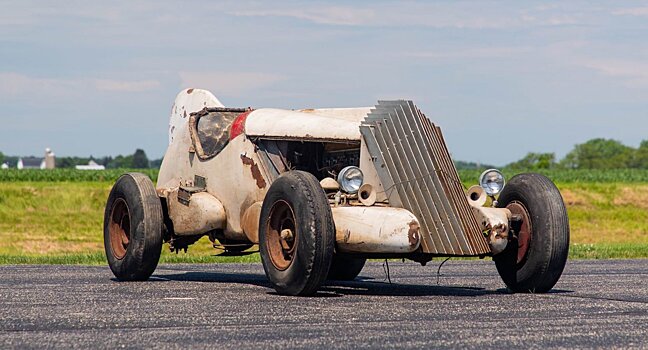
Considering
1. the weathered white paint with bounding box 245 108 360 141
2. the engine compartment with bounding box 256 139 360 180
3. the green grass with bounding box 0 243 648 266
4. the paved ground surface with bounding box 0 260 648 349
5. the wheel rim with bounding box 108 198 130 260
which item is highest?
the weathered white paint with bounding box 245 108 360 141

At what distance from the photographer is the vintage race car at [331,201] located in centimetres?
1206

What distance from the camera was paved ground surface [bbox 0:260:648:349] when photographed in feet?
28.9

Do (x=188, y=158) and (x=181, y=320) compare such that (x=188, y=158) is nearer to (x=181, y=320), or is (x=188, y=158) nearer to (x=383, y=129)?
(x=383, y=129)

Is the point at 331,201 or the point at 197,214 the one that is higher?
the point at 331,201

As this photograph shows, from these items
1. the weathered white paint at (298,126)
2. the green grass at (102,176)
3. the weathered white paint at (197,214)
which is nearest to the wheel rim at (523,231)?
the weathered white paint at (298,126)

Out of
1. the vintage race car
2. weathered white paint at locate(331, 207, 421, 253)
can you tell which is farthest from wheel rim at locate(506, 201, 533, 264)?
weathered white paint at locate(331, 207, 421, 253)

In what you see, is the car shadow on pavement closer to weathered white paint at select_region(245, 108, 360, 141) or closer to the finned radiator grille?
the finned radiator grille

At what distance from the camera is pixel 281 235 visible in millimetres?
12570

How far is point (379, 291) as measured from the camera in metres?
13.5

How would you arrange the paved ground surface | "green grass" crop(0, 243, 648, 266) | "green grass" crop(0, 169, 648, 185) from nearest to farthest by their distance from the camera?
the paved ground surface, "green grass" crop(0, 243, 648, 266), "green grass" crop(0, 169, 648, 185)

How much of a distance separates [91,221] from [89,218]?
0.87 meters

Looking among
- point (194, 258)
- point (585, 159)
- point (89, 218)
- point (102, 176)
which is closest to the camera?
point (194, 258)

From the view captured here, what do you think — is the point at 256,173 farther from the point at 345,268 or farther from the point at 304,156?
the point at 345,268

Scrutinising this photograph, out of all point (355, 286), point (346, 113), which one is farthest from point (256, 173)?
point (355, 286)
